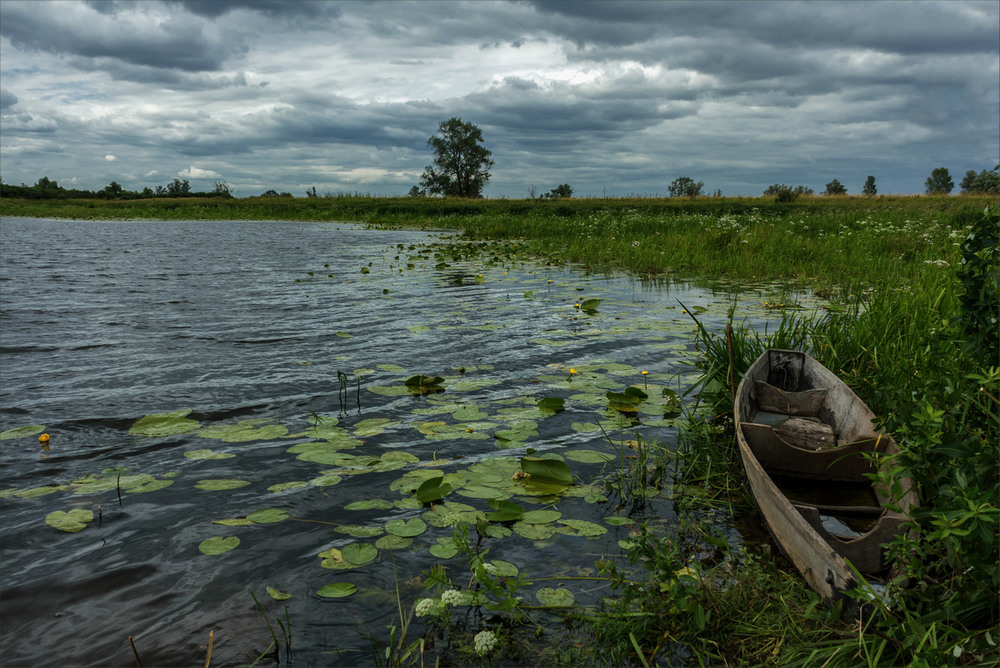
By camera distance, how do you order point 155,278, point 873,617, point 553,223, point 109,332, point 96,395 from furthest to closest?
point 553,223
point 155,278
point 109,332
point 96,395
point 873,617

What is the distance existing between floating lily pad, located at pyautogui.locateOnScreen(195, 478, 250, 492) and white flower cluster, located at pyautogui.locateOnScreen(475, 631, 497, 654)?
2.23 meters

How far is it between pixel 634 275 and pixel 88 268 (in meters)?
14.1

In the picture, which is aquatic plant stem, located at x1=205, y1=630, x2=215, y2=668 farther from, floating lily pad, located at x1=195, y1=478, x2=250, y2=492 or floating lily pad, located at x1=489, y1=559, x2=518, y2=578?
floating lily pad, located at x1=195, y1=478, x2=250, y2=492

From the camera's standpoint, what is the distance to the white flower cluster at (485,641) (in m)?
2.29

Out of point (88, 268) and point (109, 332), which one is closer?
point (109, 332)

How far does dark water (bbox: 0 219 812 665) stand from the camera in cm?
268

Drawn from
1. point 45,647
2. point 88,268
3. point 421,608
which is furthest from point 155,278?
point 421,608

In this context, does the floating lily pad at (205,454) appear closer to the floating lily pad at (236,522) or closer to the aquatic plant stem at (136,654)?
the floating lily pad at (236,522)

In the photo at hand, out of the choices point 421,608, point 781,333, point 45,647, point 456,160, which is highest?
point 456,160

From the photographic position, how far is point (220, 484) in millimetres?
3814

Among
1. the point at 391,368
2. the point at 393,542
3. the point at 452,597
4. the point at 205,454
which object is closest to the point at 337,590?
the point at 393,542

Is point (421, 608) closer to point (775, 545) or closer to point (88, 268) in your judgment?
point (775, 545)

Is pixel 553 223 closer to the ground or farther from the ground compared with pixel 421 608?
farther from the ground

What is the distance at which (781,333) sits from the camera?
5703 mm
